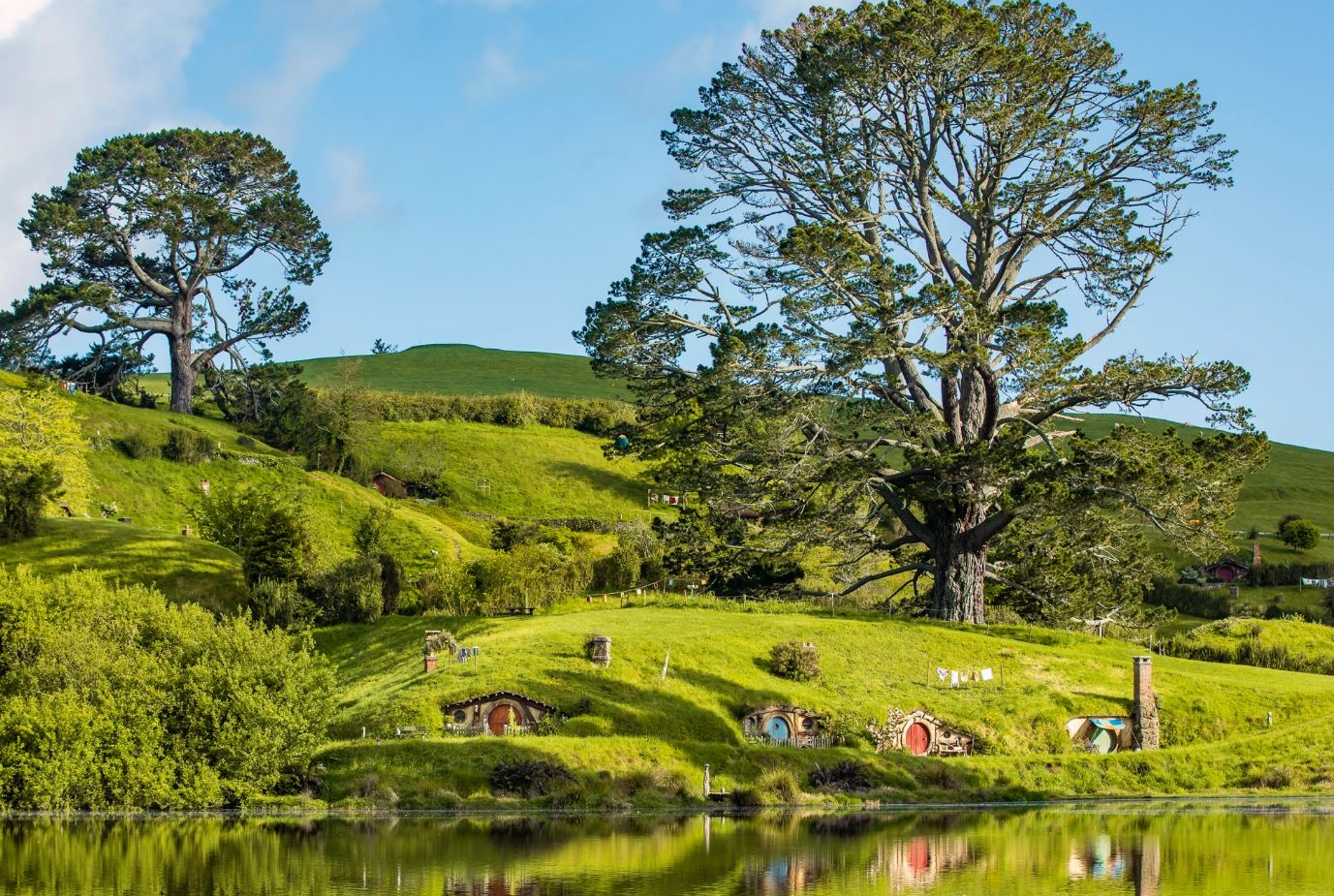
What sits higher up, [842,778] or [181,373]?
[181,373]

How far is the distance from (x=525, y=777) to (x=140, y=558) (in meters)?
35.6

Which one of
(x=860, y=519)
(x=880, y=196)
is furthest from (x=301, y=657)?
(x=880, y=196)

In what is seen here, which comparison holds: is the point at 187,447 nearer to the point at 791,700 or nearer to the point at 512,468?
the point at 512,468

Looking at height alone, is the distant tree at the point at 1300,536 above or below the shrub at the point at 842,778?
above

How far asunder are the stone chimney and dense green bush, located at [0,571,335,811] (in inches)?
1096

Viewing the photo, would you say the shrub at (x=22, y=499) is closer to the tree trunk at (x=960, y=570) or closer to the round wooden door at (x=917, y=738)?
the tree trunk at (x=960, y=570)

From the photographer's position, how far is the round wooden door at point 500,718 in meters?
49.4

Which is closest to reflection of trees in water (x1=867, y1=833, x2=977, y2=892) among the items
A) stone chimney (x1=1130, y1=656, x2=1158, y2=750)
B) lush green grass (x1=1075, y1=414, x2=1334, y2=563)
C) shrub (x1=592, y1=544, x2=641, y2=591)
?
stone chimney (x1=1130, y1=656, x2=1158, y2=750)

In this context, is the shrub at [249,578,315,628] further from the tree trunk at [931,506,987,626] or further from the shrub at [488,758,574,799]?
the tree trunk at [931,506,987,626]

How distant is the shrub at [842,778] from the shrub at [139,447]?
65.3 meters

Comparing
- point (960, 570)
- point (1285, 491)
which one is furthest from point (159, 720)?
point (1285, 491)

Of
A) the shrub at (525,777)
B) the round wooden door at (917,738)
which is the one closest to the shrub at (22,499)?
the shrub at (525,777)

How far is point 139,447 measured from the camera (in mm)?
100875

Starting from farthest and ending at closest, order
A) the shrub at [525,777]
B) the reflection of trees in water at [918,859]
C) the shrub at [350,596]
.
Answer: the shrub at [350,596], the shrub at [525,777], the reflection of trees in water at [918,859]
